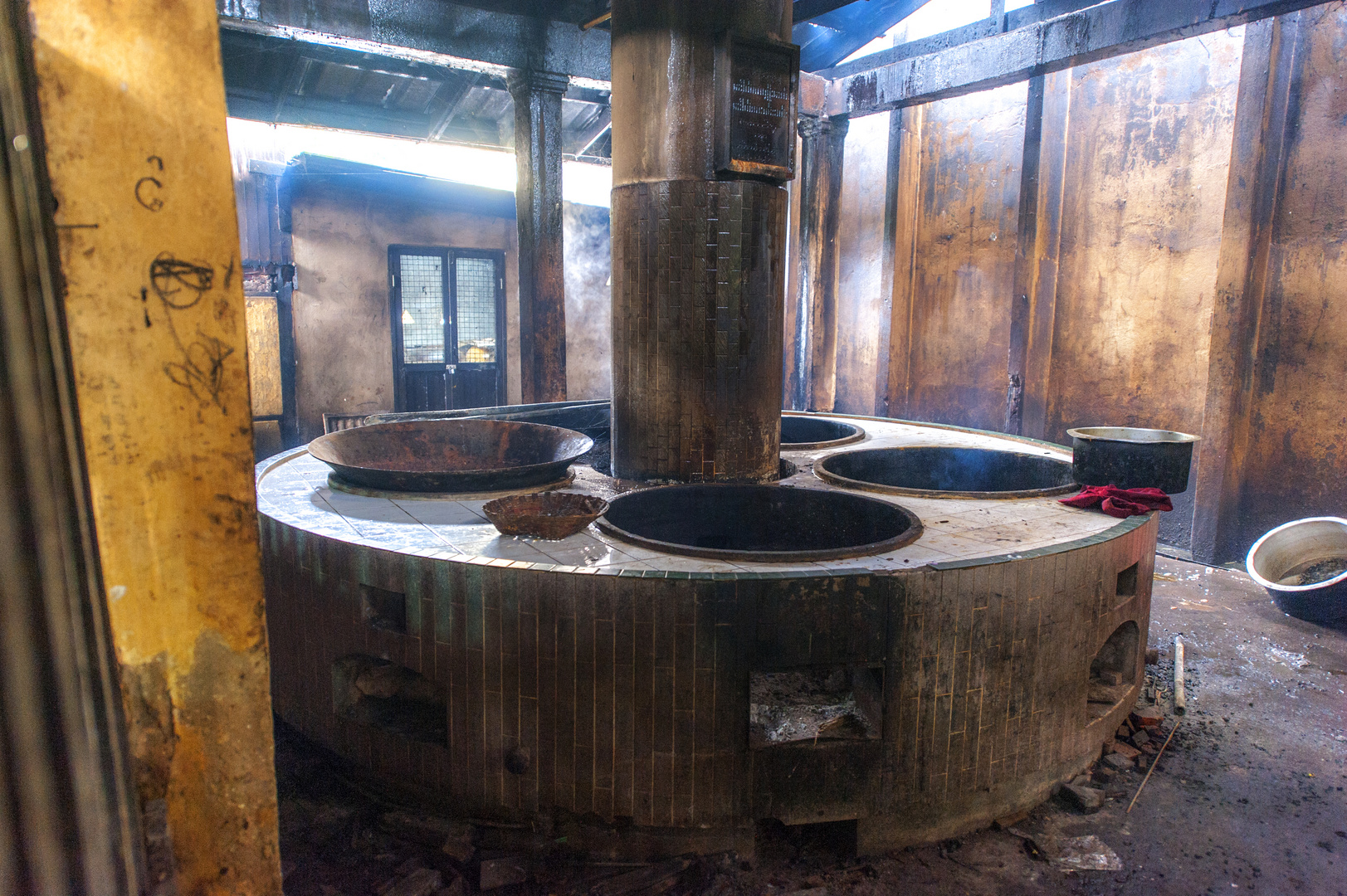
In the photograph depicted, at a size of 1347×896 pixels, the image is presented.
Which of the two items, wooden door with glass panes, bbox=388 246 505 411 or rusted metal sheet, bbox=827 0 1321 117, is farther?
wooden door with glass panes, bbox=388 246 505 411

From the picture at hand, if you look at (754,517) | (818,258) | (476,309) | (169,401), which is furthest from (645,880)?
(476,309)

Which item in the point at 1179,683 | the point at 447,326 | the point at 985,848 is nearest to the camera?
the point at 985,848

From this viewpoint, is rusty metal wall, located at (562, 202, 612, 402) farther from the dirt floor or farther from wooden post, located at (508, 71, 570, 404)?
the dirt floor

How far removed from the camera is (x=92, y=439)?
146cm

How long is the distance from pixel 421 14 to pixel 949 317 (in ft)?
20.7

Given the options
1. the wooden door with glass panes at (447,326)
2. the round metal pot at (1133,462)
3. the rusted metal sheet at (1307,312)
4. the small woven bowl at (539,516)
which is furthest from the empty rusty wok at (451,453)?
the wooden door with glass panes at (447,326)

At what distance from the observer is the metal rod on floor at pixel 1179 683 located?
448 cm

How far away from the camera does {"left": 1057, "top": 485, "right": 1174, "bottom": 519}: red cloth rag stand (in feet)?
13.9

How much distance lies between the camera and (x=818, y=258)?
31.3ft

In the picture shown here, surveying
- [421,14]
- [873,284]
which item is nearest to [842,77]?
[873,284]

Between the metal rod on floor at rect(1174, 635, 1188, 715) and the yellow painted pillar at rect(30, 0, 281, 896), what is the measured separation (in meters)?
4.63

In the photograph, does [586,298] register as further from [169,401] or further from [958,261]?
[169,401]

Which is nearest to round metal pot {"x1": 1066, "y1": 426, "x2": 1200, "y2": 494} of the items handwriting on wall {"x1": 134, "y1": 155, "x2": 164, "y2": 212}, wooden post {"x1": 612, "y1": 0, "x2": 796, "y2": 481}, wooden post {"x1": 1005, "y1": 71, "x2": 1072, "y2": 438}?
wooden post {"x1": 612, "y1": 0, "x2": 796, "y2": 481}

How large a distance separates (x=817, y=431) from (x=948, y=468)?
4.33 feet
